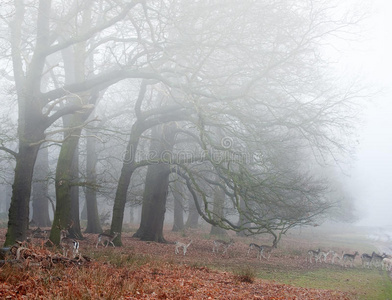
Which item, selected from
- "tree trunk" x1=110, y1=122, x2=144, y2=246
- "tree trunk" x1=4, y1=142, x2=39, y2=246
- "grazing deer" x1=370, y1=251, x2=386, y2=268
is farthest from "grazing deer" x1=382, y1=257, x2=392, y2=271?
"tree trunk" x1=4, y1=142, x2=39, y2=246

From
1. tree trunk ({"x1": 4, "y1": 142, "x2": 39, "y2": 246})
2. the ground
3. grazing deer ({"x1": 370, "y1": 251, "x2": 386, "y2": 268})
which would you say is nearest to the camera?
the ground

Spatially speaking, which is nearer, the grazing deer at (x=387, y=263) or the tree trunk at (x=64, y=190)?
the tree trunk at (x=64, y=190)

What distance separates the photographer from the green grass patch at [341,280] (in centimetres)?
1249

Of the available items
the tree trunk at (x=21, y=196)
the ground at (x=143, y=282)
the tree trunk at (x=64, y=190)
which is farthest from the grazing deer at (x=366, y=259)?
the tree trunk at (x=21, y=196)

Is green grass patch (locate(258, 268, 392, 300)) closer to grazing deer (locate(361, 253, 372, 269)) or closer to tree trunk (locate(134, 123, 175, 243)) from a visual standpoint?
grazing deer (locate(361, 253, 372, 269))

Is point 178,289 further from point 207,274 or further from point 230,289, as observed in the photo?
point 207,274

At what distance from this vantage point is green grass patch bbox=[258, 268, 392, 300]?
12.5m

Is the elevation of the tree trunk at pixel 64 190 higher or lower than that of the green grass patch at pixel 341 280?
higher

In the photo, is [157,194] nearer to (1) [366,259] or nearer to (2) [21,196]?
(2) [21,196]

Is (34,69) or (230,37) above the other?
(230,37)

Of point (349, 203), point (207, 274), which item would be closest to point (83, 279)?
point (207, 274)

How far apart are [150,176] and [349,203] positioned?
40773mm

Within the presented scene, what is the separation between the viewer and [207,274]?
11039 mm

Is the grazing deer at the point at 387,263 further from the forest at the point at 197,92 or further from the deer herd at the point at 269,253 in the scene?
the forest at the point at 197,92
